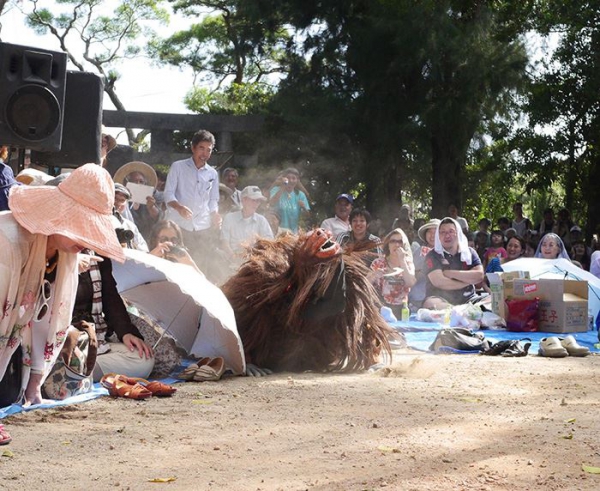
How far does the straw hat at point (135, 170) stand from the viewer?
36.2 feet

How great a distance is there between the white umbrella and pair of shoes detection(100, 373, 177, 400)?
2.31ft

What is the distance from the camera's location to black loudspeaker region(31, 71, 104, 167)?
695cm

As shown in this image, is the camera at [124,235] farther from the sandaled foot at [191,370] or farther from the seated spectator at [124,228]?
the sandaled foot at [191,370]

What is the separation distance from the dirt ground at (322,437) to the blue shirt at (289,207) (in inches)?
225

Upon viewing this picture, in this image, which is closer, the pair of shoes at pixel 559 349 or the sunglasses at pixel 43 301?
the sunglasses at pixel 43 301

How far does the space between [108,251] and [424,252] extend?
24.9 feet

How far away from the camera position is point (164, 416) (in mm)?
4730

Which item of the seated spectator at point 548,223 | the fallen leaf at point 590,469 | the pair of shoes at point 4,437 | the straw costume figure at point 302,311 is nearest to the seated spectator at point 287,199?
the straw costume figure at point 302,311

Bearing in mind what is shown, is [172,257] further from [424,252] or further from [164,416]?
[424,252]

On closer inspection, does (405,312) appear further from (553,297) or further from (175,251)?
(175,251)

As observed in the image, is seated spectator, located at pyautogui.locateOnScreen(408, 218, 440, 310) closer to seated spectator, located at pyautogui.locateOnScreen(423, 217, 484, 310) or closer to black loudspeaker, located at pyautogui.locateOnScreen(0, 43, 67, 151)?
seated spectator, located at pyautogui.locateOnScreen(423, 217, 484, 310)

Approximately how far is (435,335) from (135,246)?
3305 millimetres

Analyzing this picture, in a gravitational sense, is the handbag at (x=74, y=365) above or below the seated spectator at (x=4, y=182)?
below

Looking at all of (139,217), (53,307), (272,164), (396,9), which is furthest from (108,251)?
(272,164)
